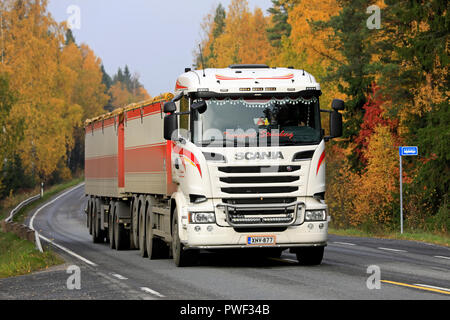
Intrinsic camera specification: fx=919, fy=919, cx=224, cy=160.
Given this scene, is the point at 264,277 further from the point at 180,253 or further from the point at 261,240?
the point at 180,253

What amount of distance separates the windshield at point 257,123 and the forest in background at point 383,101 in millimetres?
16496

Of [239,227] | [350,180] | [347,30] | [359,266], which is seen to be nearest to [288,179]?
[239,227]

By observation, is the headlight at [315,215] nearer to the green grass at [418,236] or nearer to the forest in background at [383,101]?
the green grass at [418,236]

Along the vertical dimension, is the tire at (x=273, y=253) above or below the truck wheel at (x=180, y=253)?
below

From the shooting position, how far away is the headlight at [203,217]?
16.9 m

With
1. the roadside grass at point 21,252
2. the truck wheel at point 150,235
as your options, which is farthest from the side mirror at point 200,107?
the roadside grass at point 21,252

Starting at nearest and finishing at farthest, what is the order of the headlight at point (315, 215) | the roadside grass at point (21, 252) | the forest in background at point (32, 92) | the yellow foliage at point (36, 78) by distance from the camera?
the headlight at point (315, 215), the roadside grass at point (21, 252), the forest in background at point (32, 92), the yellow foliage at point (36, 78)

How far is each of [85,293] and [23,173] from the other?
65.0m

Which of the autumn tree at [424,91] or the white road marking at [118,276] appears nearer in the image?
the white road marking at [118,276]

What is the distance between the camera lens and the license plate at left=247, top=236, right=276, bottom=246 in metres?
17.0

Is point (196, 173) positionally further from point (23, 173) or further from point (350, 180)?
point (23, 173)

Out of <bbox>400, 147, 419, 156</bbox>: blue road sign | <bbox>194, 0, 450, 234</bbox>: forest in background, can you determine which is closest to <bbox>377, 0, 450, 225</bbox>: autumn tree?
<bbox>194, 0, 450, 234</bbox>: forest in background

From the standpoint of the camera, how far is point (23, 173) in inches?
3024

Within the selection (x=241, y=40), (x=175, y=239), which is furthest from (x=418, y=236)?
(x=241, y=40)
